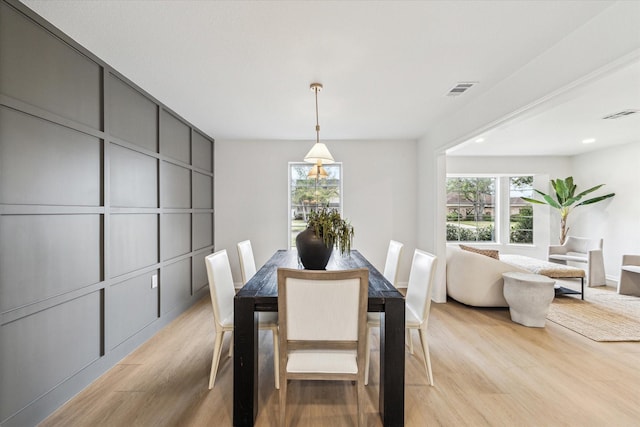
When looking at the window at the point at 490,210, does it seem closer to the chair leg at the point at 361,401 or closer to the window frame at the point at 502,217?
the window frame at the point at 502,217

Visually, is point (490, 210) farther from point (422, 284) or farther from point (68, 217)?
point (68, 217)

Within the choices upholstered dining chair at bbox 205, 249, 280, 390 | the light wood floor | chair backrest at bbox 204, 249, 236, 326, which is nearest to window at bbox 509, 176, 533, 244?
the light wood floor

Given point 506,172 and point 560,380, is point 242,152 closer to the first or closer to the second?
point 560,380

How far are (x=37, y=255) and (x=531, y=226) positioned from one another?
25.9 ft

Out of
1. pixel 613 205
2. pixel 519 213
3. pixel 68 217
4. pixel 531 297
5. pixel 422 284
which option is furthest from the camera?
pixel 519 213

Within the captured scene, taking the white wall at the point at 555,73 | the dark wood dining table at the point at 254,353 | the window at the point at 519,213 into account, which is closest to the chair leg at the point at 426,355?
the dark wood dining table at the point at 254,353

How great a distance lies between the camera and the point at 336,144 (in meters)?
4.94

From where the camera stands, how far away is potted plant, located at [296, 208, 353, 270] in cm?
229

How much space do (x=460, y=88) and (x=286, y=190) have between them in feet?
9.60

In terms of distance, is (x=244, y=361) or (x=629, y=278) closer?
(x=244, y=361)

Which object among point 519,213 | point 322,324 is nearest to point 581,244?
point 519,213

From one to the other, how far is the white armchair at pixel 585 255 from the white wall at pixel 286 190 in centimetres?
292

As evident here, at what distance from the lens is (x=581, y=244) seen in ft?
17.9

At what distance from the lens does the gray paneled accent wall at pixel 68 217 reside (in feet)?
5.38
